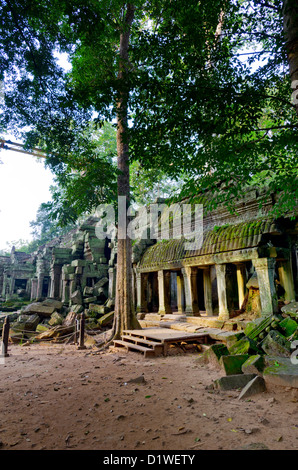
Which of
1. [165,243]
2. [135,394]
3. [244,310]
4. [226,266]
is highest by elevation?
[165,243]

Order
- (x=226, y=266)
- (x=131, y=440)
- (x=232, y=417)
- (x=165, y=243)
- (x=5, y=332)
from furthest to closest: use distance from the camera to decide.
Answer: (x=165, y=243), (x=226, y=266), (x=5, y=332), (x=232, y=417), (x=131, y=440)

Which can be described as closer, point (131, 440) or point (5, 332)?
point (131, 440)

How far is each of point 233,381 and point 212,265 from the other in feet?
20.9

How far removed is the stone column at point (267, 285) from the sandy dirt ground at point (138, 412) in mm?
2486

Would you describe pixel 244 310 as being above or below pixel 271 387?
above

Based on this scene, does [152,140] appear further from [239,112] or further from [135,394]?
[135,394]

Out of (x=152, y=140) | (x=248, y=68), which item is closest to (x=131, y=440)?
(x=152, y=140)

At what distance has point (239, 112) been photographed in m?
3.99

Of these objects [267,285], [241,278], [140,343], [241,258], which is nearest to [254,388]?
[267,285]

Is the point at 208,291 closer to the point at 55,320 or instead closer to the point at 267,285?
the point at 267,285

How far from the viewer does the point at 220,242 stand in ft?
28.8

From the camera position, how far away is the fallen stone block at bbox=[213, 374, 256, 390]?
172 inches

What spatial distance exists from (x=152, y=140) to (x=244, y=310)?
669 cm

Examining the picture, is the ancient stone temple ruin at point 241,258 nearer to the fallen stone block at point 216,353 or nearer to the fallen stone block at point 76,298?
the fallen stone block at point 216,353
